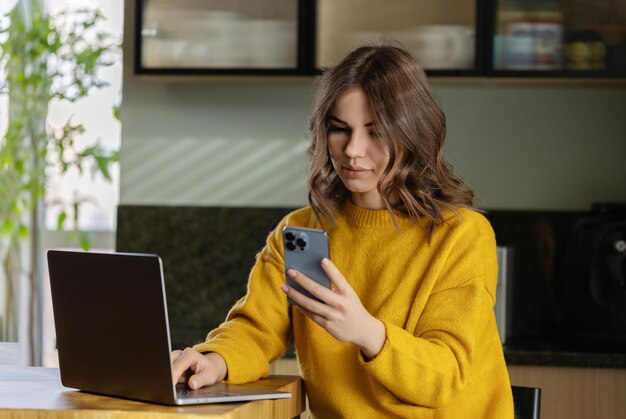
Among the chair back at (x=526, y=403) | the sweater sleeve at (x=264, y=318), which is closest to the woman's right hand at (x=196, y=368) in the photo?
the sweater sleeve at (x=264, y=318)

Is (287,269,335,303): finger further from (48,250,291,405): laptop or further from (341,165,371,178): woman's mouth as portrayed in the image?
(341,165,371,178): woman's mouth

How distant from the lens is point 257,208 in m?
3.37

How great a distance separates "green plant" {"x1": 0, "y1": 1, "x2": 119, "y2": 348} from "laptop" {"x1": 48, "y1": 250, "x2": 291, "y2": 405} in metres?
2.15

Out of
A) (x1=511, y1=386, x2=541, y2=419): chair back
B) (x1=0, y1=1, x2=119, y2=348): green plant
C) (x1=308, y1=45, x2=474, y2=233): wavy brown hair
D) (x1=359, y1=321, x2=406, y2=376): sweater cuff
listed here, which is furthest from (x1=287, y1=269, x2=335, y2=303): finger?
(x1=0, y1=1, x2=119, y2=348): green plant

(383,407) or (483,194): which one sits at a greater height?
(483,194)

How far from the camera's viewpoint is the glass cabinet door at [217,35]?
10.3 feet

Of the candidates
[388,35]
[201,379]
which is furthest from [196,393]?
[388,35]

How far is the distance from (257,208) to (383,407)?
1.59 m


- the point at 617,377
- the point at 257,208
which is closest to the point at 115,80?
the point at 257,208

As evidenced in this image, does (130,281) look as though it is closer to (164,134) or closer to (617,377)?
(617,377)

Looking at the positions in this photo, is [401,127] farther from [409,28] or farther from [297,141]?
[297,141]

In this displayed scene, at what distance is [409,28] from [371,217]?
4.08 ft

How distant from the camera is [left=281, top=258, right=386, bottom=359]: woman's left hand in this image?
158cm

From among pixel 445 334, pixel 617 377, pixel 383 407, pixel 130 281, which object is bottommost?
pixel 617 377
